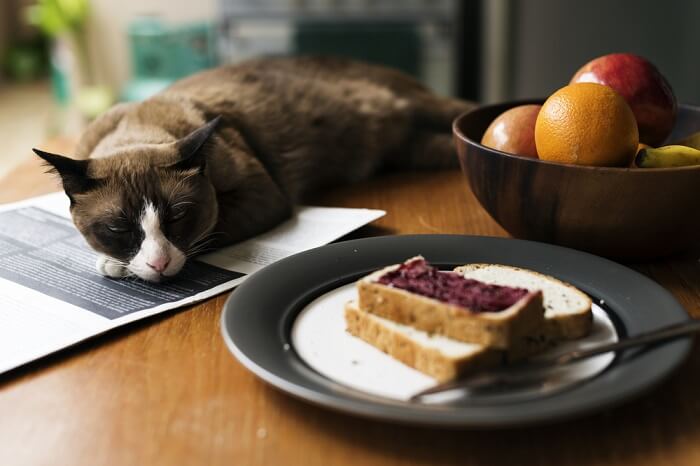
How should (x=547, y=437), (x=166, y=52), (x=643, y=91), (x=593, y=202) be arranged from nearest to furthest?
(x=547, y=437)
(x=593, y=202)
(x=643, y=91)
(x=166, y=52)

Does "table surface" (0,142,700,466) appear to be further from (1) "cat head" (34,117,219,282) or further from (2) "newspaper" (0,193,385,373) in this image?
(1) "cat head" (34,117,219,282)

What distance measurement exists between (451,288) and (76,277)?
22.1 inches

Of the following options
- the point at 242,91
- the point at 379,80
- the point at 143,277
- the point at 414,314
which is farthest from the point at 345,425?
the point at 379,80

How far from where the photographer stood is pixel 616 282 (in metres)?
0.78

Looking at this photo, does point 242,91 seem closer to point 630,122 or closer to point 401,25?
point 630,122

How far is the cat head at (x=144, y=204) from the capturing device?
3.29 feet

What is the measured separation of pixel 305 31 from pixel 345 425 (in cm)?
253

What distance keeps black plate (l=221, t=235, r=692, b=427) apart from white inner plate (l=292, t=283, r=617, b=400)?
1cm

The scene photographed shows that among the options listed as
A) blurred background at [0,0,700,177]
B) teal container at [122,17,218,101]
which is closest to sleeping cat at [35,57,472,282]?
blurred background at [0,0,700,177]

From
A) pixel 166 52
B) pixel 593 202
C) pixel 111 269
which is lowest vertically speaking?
pixel 166 52

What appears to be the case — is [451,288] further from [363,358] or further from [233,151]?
[233,151]

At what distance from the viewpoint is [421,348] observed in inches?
25.3

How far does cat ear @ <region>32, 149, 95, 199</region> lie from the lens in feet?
3.28

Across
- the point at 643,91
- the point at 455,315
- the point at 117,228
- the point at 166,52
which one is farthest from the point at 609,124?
the point at 166,52
